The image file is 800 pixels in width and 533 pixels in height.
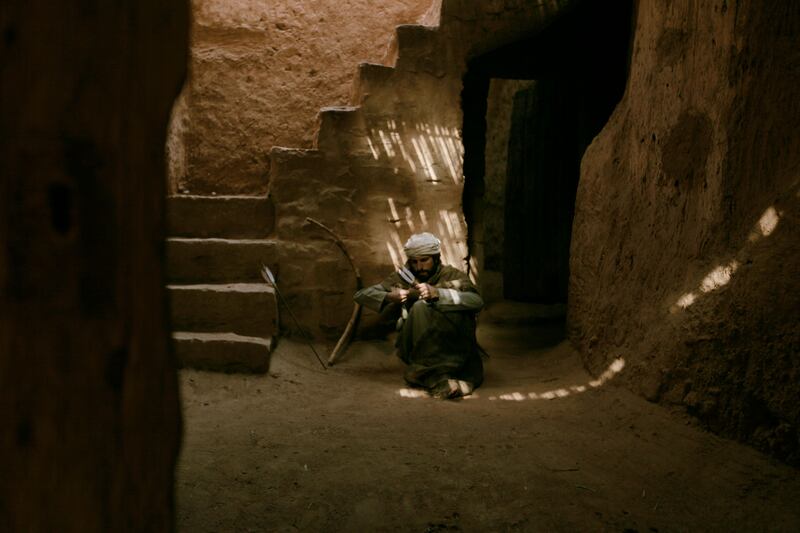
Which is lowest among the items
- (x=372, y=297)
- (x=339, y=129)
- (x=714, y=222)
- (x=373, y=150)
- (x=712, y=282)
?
(x=372, y=297)

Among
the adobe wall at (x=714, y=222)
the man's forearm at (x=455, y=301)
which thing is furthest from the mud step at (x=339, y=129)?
the adobe wall at (x=714, y=222)

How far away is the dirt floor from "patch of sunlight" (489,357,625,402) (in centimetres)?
2

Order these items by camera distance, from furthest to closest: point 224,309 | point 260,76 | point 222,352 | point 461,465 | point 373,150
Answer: point 260,76 < point 373,150 < point 224,309 < point 222,352 < point 461,465

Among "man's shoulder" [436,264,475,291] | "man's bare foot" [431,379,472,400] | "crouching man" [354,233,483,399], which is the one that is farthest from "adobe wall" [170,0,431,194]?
"man's bare foot" [431,379,472,400]

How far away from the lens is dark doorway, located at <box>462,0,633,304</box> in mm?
5688

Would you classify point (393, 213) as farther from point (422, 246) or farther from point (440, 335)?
point (440, 335)

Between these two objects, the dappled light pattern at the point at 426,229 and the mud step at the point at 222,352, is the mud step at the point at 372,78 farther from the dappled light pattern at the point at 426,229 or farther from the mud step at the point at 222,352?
the mud step at the point at 222,352

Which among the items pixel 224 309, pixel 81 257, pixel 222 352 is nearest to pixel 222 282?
pixel 224 309

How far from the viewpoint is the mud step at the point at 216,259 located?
4387 millimetres

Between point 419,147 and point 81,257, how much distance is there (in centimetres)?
414

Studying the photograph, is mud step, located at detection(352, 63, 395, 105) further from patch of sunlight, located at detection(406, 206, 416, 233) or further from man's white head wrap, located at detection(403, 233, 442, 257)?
man's white head wrap, located at detection(403, 233, 442, 257)

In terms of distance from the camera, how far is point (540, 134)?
27.2ft

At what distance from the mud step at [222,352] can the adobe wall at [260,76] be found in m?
2.60

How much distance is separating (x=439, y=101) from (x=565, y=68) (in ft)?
5.84
